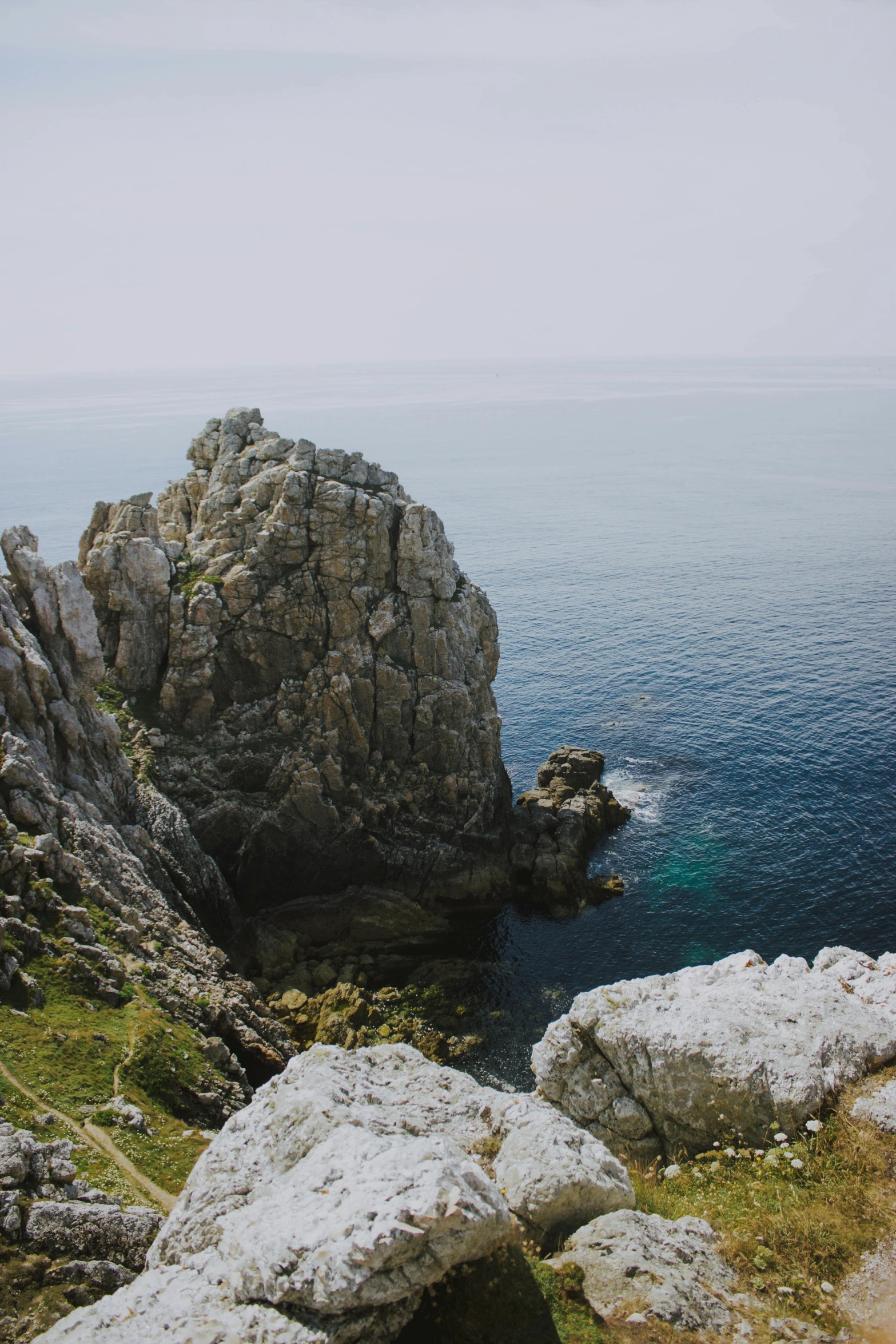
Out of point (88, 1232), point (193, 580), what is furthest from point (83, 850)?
point (193, 580)

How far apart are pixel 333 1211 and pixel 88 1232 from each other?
8678 millimetres

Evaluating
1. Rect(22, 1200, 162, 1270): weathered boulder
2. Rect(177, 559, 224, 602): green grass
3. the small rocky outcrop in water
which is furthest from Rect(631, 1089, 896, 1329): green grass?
Rect(177, 559, 224, 602): green grass

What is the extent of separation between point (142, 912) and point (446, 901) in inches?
1027

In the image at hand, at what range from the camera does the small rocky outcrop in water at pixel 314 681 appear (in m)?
57.8

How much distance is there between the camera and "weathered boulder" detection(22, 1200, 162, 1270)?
1920 centimetres

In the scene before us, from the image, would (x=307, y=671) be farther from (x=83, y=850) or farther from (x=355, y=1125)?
(x=355, y=1125)

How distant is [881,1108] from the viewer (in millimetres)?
22062

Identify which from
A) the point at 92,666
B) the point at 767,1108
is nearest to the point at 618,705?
the point at 92,666

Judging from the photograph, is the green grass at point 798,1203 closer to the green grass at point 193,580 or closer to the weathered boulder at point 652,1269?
the weathered boulder at point 652,1269

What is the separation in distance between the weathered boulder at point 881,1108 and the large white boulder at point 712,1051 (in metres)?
0.78

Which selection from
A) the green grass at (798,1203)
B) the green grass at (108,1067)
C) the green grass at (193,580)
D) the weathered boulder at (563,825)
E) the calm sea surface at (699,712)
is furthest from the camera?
the weathered boulder at (563,825)

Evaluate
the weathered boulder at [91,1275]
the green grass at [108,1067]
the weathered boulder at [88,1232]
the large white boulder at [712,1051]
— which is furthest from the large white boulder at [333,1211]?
the green grass at [108,1067]

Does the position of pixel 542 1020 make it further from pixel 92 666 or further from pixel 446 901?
pixel 92 666

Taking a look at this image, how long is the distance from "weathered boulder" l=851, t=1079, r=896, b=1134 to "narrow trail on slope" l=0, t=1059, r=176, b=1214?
18.7 m
